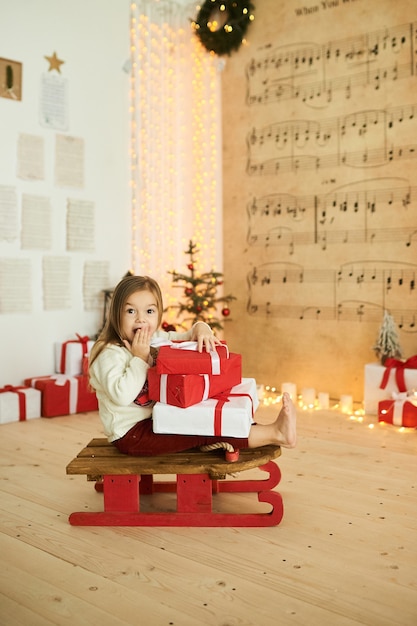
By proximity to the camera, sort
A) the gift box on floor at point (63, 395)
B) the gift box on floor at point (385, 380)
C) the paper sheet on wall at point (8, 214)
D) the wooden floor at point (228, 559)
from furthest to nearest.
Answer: the paper sheet on wall at point (8, 214)
the gift box on floor at point (63, 395)
the gift box on floor at point (385, 380)
the wooden floor at point (228, 559)

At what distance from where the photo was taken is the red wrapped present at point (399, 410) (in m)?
3.73

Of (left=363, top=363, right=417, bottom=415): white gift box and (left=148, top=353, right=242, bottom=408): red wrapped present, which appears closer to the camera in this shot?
(left=148, top=353, right=242, bottom=408): red wrapped present

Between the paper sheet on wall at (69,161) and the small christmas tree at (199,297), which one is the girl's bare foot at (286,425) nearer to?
the small christmas tree at (199,297)

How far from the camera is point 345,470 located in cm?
297

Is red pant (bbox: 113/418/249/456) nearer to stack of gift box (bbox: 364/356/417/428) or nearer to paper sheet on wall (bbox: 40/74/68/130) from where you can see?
stack of gift box (bbox: 364/356/417/428)

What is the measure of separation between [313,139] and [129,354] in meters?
2.75

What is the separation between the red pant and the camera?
7.79 ft

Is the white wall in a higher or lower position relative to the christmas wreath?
lower

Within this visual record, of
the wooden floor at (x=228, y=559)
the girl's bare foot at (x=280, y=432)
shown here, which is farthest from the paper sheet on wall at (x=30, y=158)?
the girl's bare foot at (x=280, y=432)

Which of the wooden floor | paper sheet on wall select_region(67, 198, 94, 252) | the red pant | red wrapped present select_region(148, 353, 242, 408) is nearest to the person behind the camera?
the wooden floor

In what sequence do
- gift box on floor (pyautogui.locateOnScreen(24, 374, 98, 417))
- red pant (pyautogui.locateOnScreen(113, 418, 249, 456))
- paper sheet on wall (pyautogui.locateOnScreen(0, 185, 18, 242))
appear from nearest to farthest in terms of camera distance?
red pant (pyautogui.locateOnScreen(113, 418, 249, 456)) < gift box on floor (pyautogui.locateOnScreen(24, 374, 98, 417)) < paper sheet on wall (pyautogui.locateOnScreen(0, 185, 18, 242))

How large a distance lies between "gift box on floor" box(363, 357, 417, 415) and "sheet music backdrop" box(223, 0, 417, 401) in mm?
361

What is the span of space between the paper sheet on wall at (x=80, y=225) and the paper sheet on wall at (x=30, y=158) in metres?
0.29

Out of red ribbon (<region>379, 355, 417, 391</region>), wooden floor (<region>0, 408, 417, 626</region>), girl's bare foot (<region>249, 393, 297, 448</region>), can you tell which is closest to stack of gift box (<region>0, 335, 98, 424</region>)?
wooden floor (<region>0, 408, 417, 626</region>)
